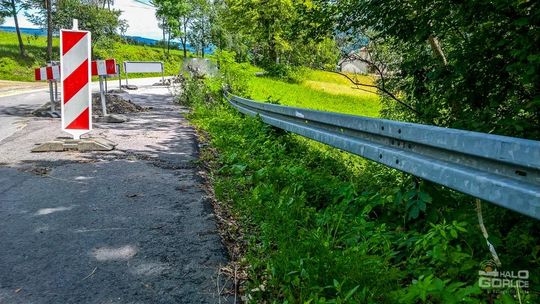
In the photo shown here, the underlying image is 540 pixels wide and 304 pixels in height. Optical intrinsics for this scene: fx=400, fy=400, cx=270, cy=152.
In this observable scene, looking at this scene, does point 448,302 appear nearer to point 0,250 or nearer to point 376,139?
point 376,139

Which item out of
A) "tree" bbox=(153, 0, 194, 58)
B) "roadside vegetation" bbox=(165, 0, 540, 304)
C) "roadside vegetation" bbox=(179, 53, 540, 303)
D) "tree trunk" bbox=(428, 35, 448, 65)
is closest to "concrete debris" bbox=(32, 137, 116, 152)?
"roadside vegetation" bbox=(165, 0, 540, 304)

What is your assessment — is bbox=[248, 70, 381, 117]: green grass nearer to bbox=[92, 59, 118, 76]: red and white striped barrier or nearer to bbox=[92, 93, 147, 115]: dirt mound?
bbox=[92, 93, 147, 115]: dirt mound

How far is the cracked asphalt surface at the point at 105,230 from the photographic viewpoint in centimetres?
227

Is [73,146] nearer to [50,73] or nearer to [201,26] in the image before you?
[50,73]

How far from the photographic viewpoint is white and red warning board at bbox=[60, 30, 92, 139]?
5621 mm

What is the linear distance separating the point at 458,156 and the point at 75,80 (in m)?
5.37

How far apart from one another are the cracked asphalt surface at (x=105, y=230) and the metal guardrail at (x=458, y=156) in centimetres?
136

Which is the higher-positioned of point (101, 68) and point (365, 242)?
point (101, 68)

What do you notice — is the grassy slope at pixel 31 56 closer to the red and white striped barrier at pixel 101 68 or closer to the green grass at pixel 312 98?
the green grass at pixel 312 98

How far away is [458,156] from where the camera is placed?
210cm

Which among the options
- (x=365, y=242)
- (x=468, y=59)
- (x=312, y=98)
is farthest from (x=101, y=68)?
(x=312, y=98)

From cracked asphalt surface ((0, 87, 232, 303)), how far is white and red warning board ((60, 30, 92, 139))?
1.77ft

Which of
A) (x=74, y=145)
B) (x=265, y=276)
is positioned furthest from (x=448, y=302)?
(x=74, y=145)

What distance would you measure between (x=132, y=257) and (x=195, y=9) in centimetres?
7424
